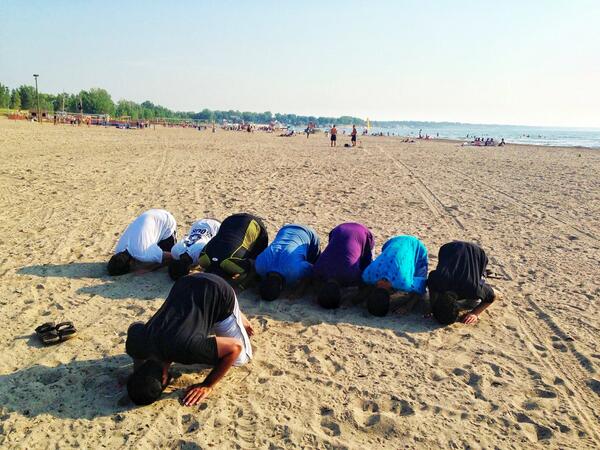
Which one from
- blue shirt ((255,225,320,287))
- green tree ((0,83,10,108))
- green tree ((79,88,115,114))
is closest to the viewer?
blue shirt ((255,225,320,287))

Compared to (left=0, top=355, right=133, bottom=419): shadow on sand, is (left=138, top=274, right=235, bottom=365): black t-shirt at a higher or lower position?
higher

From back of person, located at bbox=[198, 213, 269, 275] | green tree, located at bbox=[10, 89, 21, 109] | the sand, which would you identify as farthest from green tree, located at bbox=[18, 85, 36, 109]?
back of person, located at bbox=[198, 213, 269, 275]

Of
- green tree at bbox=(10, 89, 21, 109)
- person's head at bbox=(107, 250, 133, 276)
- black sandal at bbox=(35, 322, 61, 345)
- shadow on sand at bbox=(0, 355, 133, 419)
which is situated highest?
green tree at bbox=(10, 89, 21, 109)

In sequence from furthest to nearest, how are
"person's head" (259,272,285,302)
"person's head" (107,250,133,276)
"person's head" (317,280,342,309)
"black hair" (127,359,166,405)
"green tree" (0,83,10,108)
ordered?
"green tree" (0,83,10,108) → "person's head" (107,250,133,276) → "person's head" (259,272,285,302) → "person's head" (317,280,342,309) → "black hair" (127,359,166,405)

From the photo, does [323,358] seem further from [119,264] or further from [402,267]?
[119,264]

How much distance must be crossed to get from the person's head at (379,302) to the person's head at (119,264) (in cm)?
311

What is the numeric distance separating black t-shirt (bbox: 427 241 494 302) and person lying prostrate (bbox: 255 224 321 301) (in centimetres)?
144

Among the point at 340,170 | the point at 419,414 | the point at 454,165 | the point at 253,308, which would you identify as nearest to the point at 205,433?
the point at 419,414

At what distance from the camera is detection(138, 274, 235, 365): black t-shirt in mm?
3350

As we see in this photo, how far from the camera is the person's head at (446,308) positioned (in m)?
4.64

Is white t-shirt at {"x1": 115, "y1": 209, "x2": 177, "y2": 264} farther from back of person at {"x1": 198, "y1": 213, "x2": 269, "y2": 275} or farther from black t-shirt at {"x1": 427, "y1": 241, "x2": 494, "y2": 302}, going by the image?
black t-shirt at {"x1": 427, "y1": 241, "x2": 494, "y2": 302}

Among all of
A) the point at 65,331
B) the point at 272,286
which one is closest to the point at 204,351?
the point at 65,331

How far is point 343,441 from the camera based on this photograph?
306cm

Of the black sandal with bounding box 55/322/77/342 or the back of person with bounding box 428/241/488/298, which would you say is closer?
the black sandal with bounding box 55/322/77/342
